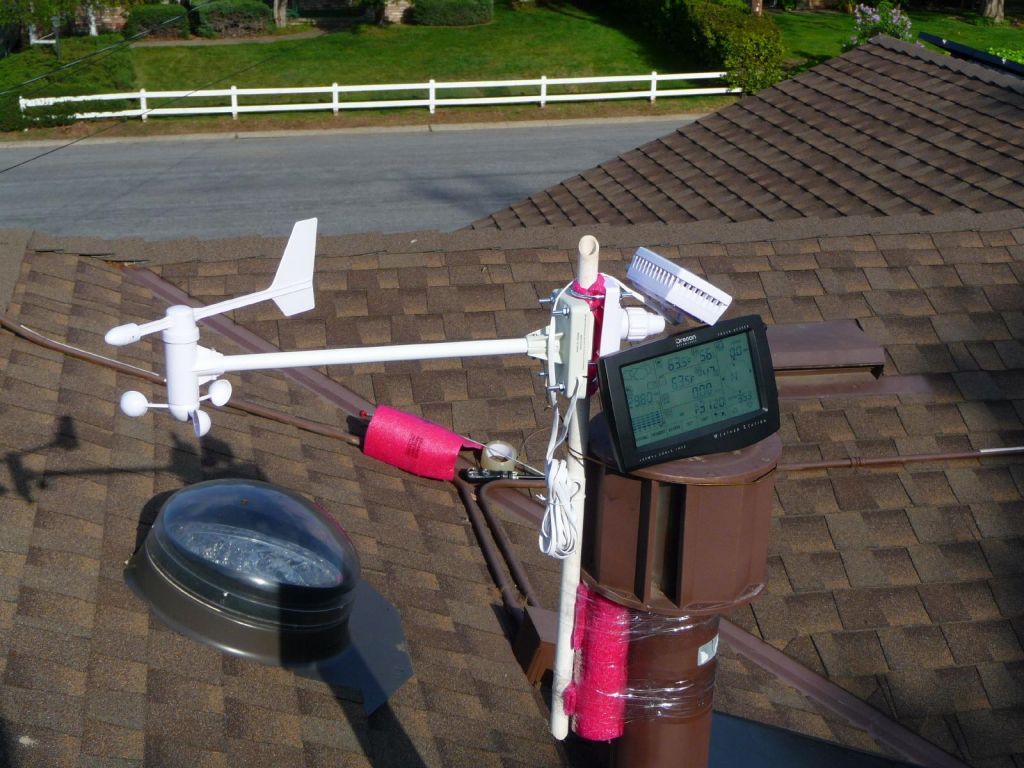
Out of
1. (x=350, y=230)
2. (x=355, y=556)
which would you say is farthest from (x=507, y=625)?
(x=350, y=230)

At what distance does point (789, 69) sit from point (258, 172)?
16.9m

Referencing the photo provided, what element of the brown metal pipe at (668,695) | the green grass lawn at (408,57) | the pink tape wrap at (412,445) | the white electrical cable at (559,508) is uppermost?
the white electrical cable at (559,508)

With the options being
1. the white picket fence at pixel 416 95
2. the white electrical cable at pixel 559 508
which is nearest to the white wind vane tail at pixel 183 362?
the white electrical cable at pixel 559 508

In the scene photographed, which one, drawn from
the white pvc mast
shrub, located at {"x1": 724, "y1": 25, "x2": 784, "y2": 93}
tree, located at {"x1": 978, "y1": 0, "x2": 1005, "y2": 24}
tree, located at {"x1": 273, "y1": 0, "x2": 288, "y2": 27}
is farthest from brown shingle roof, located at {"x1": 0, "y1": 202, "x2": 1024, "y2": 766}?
tree, located at {"x1": 978, "y1": 0, "x2": 1005, "y2": 24}

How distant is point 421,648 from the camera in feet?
18.2

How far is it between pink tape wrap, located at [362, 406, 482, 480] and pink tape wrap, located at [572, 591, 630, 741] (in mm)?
3449

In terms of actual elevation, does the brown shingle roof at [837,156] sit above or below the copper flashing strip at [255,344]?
above

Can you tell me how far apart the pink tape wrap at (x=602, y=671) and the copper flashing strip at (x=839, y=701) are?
2736 millimetres

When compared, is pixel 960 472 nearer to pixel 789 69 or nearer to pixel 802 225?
pixel 802 225

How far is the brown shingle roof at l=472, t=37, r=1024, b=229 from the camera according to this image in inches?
423

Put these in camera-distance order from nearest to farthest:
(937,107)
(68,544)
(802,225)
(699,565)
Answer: (699,565), (68,544), (802,225), (937,107)

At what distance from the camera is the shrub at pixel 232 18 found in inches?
1613

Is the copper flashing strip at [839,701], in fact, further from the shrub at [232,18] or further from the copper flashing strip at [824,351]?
the shrub at [232,18]

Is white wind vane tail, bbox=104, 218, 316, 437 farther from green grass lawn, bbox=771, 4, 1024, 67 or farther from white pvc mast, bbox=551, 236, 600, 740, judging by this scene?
green grass lawn, bbox=771, 4, 1024, 67
